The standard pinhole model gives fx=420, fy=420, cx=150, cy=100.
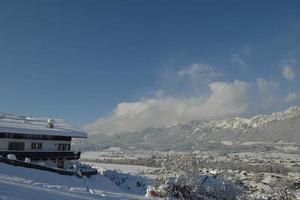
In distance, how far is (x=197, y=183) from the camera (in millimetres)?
40938

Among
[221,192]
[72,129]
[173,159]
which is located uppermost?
[72,129]

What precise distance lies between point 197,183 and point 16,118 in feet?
104

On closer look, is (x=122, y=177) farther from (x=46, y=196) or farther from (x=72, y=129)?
(x=46, y=196)

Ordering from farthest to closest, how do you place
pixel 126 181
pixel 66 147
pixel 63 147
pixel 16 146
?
pixel 126 181, pixel 66 147, pixel 63 147, pixel 16 146

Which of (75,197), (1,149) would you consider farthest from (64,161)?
(75,197)

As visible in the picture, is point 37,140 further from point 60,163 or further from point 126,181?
point 126,181

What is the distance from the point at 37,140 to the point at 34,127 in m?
1.79

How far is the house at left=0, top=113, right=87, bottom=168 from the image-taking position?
51.8m

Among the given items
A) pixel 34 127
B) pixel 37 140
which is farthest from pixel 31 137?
pixel 34 127

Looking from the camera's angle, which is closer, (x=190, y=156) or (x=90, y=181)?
(x=190, y=156)

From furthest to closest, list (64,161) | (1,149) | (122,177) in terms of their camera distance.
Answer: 1. (122,177)
2. (64,161)
3. (1,149)

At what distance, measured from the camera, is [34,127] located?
182ft

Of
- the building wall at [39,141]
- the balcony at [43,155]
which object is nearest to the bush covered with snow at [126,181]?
the balcony at [43,155]

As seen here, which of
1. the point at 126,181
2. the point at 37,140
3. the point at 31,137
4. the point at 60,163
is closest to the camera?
the point at 31,137
